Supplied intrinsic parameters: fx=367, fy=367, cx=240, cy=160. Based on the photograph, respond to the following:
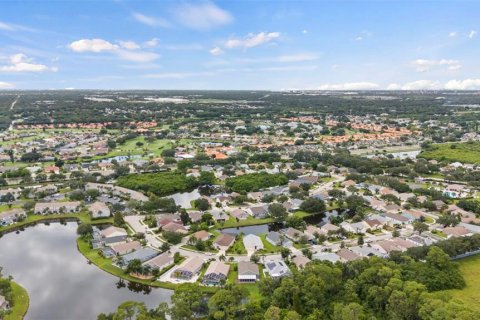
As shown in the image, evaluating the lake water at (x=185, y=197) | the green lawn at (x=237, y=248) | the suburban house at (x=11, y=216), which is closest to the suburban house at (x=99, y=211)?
the suburban house at (x=11, y=216)

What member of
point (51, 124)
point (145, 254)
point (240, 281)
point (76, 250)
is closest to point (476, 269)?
point (240, 281)

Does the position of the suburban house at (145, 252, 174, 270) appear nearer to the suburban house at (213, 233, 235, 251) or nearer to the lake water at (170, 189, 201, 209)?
the suburban house at (213, 233, 235, 251)

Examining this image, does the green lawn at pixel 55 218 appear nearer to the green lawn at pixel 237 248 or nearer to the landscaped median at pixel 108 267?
the landscaped median at pixel 108 267

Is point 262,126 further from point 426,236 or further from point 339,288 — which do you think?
point 339,288

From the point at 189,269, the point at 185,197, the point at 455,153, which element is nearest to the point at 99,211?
the point at 185,197

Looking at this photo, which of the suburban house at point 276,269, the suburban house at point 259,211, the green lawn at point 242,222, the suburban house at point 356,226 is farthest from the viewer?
the suburban house at point 259,211

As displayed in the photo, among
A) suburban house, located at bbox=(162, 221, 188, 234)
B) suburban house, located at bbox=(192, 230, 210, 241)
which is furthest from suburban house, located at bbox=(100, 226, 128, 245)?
suburban house, located at bbox=(192, 230, 210, 241)
